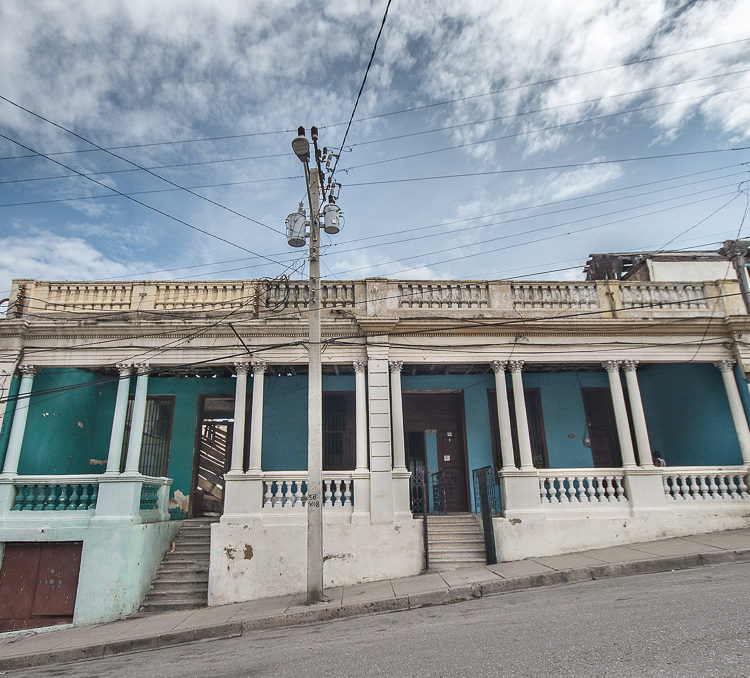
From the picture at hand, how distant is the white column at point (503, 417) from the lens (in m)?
10.8

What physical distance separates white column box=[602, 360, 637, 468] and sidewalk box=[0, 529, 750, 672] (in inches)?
71.9

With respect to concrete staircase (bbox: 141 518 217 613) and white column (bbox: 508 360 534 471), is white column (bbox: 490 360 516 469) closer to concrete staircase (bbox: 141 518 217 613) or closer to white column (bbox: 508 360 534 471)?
white column (bbox: 508 360 534 471)

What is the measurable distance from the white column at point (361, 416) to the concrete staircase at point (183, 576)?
12.4 feet

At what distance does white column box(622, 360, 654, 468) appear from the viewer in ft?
35.9

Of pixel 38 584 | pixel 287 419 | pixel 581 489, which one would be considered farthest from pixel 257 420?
pixel 581 489

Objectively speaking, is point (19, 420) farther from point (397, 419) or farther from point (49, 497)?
point (397, 419)

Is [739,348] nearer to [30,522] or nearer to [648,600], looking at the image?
[648,600]

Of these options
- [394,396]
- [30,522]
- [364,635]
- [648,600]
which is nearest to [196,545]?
[30,522]

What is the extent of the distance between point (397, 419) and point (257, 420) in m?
→ 2.98

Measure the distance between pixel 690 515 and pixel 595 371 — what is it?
424 cm

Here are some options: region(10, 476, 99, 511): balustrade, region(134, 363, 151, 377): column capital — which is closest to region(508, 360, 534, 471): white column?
region(134, 363, 151, 377): column capital

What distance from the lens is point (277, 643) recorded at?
6461 mm

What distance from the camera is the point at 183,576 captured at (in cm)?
1030

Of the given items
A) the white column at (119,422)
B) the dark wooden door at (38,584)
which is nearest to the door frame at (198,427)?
the white column at (119,422)
